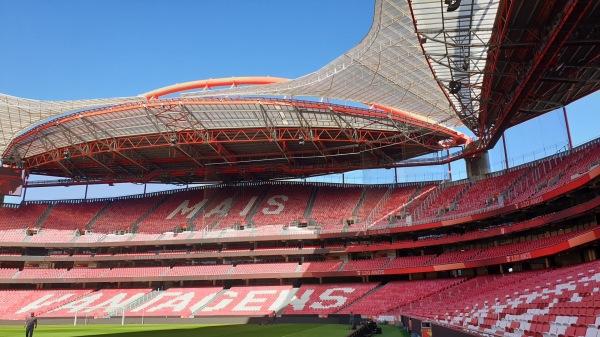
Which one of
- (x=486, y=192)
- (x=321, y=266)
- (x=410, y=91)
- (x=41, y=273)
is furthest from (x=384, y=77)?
(x=41, y=273)

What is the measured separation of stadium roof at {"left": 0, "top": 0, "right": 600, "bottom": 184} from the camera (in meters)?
24.8

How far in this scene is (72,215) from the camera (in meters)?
62.3

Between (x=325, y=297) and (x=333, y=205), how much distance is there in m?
14.1

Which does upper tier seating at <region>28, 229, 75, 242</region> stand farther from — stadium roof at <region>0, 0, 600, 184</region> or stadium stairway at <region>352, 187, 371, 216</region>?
stadium stairway at <region>352, 187, 371, 216</region>

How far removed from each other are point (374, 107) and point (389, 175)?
56.9ft

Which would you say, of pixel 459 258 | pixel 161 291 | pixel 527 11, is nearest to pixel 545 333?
pixel 527 11

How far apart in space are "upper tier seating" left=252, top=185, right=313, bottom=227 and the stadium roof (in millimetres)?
4718

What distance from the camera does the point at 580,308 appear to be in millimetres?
13766

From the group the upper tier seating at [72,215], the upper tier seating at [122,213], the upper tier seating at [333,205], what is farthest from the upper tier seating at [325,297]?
the upper tier seating at [72,215]

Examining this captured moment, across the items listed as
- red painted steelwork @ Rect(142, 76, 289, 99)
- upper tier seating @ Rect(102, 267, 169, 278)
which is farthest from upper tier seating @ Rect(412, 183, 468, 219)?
upper tier seating @ Rect(102, 267, 169, 278)

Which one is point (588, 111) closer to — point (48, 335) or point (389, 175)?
point (389, 175)

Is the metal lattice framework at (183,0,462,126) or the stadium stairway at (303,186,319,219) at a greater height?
the metal lattice framework at (183,0,462,126)

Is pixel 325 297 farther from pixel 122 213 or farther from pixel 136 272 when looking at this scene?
pixel 122 213

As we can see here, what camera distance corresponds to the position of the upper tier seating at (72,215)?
2347 inches
